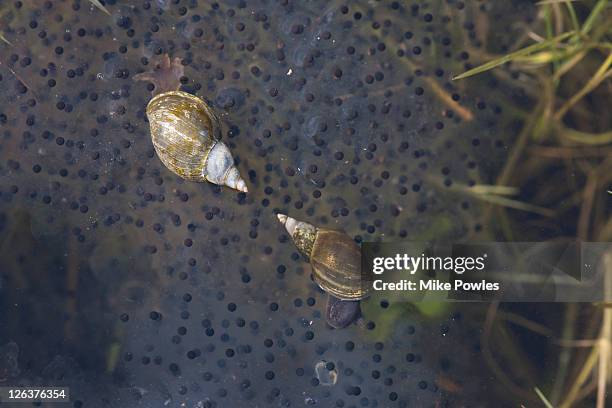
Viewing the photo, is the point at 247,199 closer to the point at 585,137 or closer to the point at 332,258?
the point at 332,258

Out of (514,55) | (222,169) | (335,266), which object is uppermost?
(514,55)

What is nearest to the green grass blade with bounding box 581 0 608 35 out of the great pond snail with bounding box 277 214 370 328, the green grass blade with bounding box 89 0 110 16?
the great pond snail with bounding box 277 214 370 328

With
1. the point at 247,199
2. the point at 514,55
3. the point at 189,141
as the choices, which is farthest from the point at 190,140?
the point at 514,55

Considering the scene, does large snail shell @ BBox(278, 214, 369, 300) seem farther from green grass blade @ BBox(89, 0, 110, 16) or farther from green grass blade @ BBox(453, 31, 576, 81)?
green grass blade @ BBox(89, 0, 110, 16)

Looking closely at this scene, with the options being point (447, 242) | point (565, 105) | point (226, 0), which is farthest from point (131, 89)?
point (565, 105)

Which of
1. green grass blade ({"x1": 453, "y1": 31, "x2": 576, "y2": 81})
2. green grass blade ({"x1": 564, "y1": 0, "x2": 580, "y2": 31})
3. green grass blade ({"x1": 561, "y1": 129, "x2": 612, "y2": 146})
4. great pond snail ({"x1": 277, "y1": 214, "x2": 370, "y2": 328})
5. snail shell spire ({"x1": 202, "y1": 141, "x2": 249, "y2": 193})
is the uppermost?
green grass blade ({"x1": 564, "y1": 0, "x2": 580, "y2": 31})

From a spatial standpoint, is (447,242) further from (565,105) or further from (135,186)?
(135,186)

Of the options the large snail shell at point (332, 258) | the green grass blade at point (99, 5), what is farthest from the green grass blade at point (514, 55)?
the green grass blade at point (99, 5)

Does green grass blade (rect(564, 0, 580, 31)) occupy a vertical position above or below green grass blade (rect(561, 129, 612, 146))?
above
